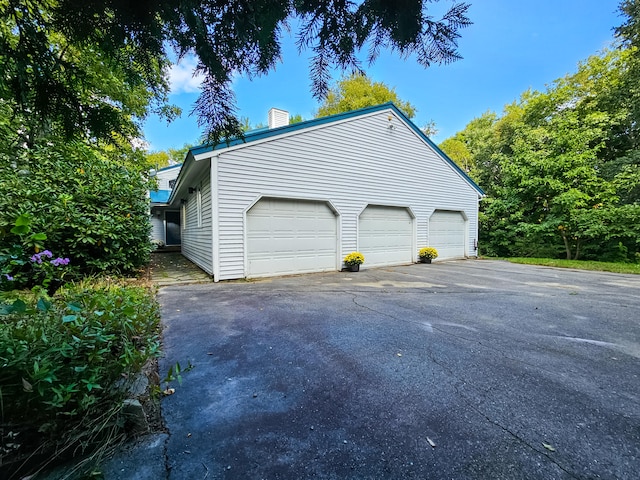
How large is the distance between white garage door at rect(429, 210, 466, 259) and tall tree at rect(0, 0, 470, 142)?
32.4 feet

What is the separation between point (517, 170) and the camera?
1271 centimetres

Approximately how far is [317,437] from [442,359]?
5.01 feet

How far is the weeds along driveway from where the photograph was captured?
1392 mm

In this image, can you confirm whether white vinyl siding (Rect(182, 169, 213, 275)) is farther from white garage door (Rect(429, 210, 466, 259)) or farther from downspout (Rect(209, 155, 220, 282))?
white garage door (Rect(429, 210, 466, 259))

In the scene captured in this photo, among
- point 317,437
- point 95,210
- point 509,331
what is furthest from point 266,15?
point 95,210

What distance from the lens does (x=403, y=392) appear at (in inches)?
78.8

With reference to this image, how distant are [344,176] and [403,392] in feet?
23.5

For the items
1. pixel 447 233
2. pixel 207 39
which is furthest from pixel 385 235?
pixel 207 39

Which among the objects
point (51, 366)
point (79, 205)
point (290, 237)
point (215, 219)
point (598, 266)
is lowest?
point (598, 266)

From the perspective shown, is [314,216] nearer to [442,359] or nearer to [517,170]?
[442,359]

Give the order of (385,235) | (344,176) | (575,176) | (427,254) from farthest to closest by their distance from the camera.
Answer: (575,176) → (427,254) → (385,235) → (344,176)

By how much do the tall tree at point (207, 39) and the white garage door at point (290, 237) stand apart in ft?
16.9

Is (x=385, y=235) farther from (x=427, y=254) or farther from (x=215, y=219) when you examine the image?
(x=215, y=219)

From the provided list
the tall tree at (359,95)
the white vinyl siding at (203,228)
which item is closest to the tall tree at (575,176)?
the tall tree at (359,95)
